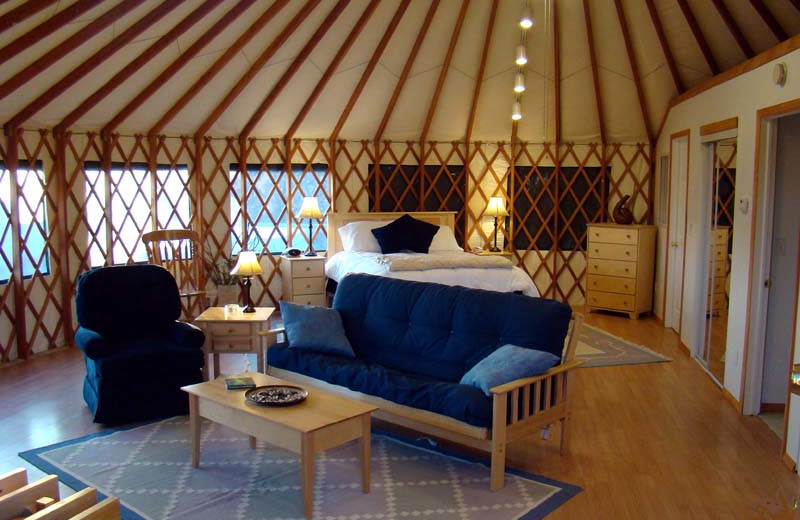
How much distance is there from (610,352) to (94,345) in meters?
3.81

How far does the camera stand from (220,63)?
5695 mm

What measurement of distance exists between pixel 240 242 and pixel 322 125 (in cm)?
140

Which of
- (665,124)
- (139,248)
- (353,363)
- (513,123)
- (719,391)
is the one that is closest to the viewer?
(353,363)

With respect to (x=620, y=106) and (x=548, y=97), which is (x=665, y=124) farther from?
(x=548, y=97)

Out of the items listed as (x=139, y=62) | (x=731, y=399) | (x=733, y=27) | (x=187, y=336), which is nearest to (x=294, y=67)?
(x=139, y=62)

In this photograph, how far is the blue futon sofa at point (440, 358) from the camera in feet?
11.1

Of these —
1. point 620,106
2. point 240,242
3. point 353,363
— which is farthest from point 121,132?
point 620,106

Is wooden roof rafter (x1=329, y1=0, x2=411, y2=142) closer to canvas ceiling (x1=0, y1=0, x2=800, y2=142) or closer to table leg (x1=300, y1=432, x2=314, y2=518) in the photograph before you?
canvas ceiling (x1=0, y1=0, x2=800, y2=142)

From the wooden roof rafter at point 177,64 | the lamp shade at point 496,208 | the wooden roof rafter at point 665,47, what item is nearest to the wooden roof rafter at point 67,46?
the wooden roof rafter at point 177,64

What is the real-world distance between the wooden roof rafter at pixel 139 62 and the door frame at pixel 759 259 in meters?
3.39

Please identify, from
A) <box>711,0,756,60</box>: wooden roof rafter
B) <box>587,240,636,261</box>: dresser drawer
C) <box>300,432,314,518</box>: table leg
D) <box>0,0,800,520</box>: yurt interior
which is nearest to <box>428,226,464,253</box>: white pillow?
<box>0,0,800,520</box>: yurt interior

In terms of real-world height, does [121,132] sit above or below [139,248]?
above

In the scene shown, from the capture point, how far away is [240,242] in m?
7.26

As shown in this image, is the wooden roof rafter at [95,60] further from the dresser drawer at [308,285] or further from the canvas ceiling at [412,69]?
the dresser drawer at [308,285]
